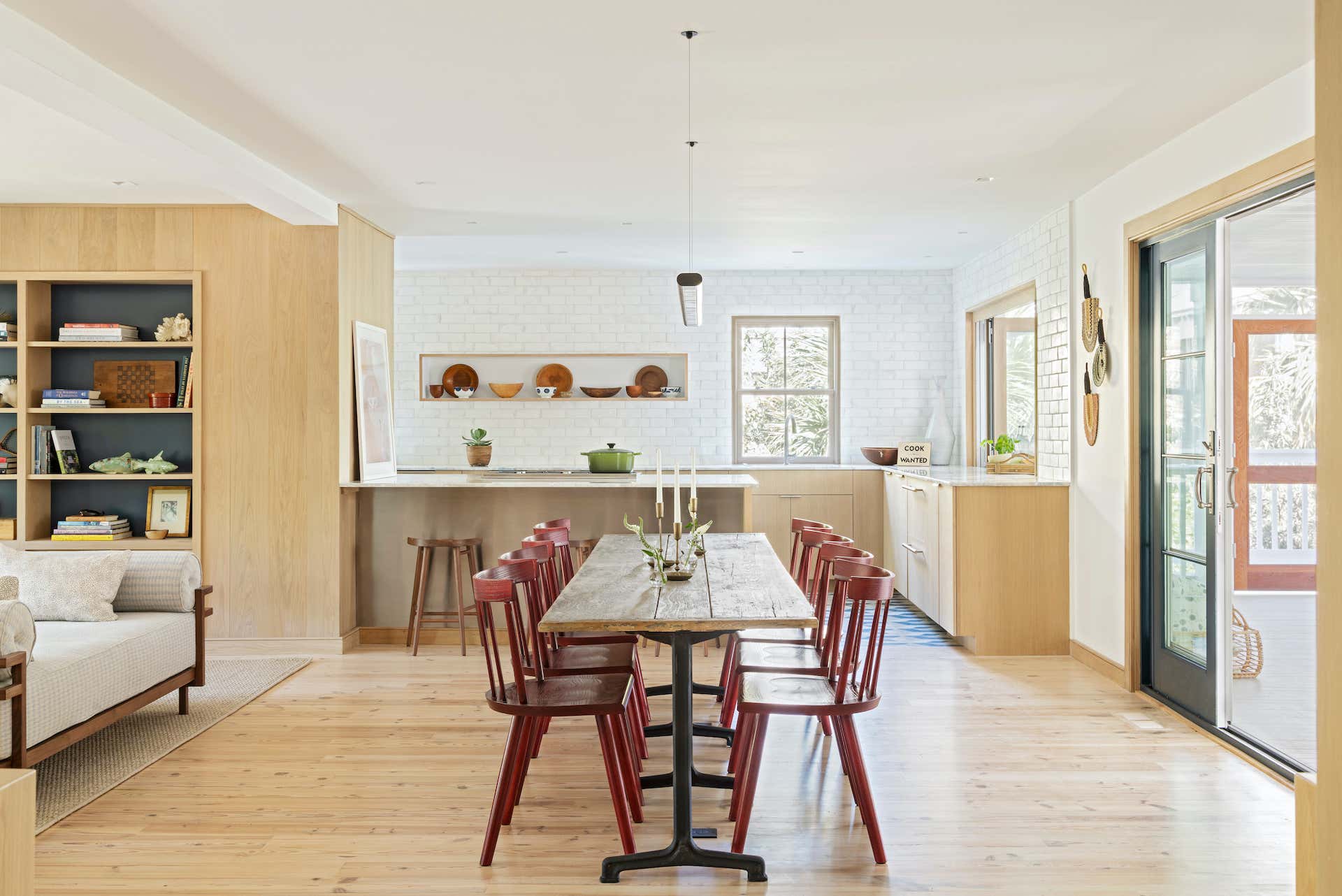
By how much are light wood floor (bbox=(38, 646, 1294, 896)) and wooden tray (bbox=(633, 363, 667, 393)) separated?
161 inches

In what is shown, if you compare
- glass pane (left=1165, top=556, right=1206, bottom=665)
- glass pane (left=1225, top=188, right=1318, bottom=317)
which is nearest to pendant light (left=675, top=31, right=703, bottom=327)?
glass pane (left=1165, top=556, right=1206, bottom=665)

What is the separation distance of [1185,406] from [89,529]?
19.5ft

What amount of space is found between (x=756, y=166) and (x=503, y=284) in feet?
12.9

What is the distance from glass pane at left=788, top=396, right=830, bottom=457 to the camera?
27.7 ft

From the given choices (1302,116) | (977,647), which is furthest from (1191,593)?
(1302,116)

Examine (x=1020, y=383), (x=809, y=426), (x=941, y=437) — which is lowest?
(x=941, y=437)

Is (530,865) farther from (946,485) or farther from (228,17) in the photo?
(946,485)

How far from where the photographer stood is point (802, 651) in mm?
3742

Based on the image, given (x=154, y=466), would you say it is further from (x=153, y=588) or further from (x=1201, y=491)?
(x=1201, y=491)

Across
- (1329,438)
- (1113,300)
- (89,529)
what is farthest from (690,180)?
(89,529)

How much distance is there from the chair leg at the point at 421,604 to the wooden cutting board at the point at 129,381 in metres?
1.84

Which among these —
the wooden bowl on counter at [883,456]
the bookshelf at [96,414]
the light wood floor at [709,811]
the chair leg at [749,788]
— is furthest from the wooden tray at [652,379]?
the chair leg at [749,788]

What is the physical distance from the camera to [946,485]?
586 centimetres

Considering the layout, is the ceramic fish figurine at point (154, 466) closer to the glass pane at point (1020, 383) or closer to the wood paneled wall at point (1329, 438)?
the wood paneled wall at point (1329, 438)
